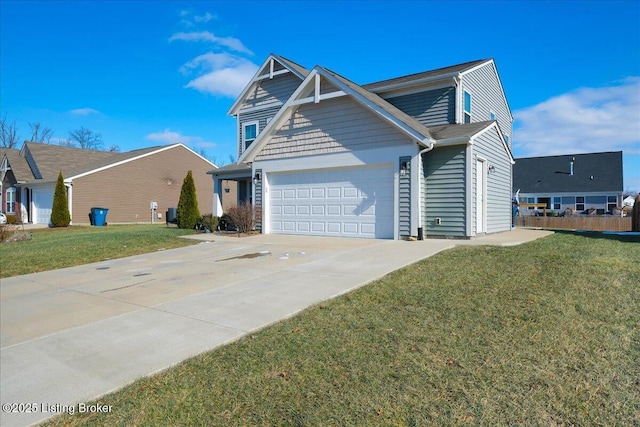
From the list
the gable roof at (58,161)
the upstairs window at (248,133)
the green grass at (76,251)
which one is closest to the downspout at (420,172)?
the green grass at (76,251)

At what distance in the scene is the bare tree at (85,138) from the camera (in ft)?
180

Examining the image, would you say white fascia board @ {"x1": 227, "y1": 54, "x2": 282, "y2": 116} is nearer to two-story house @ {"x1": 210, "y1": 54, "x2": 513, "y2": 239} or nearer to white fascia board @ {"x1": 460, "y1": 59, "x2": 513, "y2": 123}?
two-story house @ {"x1": 210, "y1": 54, "x2": 513, "y2": 239}

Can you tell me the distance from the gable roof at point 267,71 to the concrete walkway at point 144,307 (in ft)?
33.7

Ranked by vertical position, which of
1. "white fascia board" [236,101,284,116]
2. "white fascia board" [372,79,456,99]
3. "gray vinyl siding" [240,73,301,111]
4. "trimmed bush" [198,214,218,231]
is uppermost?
"gray vinyl siding" [240,73,301,111]

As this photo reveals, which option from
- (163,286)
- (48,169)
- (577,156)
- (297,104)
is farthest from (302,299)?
(577,156)

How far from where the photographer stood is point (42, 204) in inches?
1062

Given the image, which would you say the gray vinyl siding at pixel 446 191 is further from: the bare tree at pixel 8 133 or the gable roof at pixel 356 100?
the bare tree at pixel 8 133

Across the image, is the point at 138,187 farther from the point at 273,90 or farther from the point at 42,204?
the point at 273,90

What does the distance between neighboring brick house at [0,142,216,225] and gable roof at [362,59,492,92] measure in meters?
18.9

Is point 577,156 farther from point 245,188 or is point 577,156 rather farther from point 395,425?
point 395,425

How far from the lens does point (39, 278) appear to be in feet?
27.2

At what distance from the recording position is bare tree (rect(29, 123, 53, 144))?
49.9 meters

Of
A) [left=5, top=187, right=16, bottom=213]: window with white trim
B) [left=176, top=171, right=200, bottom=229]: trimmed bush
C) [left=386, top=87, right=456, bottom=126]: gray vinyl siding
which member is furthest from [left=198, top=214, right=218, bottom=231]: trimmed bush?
[left=5, top=187, right=16, bottom=213]: window with white trim

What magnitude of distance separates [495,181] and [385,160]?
5016 millimetres
